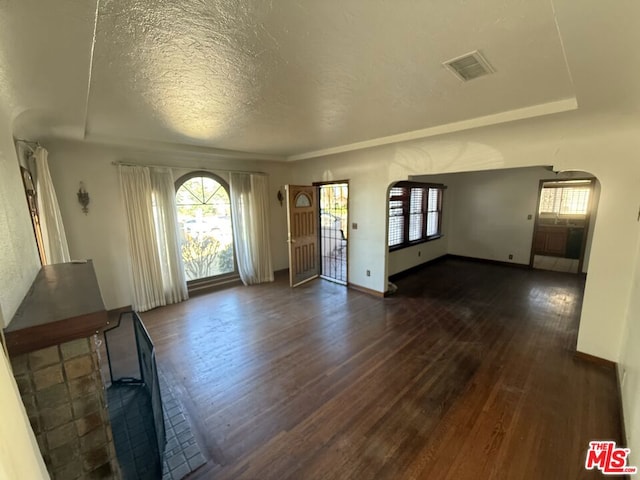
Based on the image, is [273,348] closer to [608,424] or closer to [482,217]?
[608,424]

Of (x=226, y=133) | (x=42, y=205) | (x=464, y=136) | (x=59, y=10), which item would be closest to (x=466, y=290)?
(x=464, y=136)

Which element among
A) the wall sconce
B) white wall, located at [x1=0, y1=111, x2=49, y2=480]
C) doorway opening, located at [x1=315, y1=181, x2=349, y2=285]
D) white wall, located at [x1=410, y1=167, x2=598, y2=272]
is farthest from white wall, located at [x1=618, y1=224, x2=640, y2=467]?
the wall sconce

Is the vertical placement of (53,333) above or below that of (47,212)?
below

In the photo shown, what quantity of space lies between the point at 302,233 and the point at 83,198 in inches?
133

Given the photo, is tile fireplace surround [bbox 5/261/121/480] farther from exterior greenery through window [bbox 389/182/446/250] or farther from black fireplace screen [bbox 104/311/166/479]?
exterior greenery through window [bbox 389/182/446/250]

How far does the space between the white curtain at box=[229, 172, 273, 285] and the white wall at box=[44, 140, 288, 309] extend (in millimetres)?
1093

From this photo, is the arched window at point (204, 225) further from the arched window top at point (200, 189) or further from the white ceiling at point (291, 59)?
the white ceiling at point (291, 59)

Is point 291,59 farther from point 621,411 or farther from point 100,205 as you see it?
point 100,205

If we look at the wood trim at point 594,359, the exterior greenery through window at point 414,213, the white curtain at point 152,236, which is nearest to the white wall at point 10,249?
the white curtain at point 152,236

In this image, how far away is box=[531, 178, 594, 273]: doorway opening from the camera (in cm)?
562

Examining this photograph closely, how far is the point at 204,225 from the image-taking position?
4.84m

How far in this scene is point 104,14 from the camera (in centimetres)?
111

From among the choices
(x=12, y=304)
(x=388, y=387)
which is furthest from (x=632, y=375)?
(x=12, y=304)

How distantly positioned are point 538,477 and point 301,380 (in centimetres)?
178
